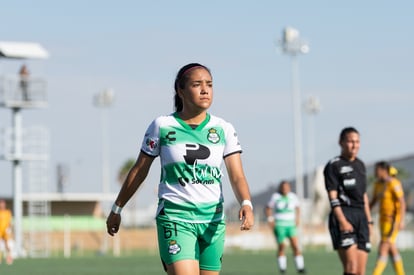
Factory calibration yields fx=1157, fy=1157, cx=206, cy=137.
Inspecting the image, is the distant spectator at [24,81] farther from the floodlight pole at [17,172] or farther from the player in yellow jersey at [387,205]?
the player in yellow jersey at [387,205]

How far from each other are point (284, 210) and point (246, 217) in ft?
61.4

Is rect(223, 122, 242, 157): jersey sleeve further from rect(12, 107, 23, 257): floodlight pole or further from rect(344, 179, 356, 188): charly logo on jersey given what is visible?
rect(12, 107, 23, 257): floodlight pole

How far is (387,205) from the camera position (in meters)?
18.4

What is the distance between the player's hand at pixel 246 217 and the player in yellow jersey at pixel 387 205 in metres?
9.42

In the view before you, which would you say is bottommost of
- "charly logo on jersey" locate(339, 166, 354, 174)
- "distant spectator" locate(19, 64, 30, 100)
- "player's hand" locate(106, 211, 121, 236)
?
"player's hand" locate(106, 211, 121, 236)

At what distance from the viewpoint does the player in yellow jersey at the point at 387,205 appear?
18.1 meters

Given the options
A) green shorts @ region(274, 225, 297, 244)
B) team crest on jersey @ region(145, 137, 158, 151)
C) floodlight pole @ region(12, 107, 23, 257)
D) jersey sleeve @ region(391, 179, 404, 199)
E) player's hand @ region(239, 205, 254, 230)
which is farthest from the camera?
floodlight pole @ region(12, 107, 23, 257)

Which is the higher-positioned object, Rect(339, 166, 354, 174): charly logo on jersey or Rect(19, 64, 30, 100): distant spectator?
Rect(19, 64, 30, 100): distant spectator

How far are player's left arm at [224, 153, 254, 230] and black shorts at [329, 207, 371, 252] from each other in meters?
5.28

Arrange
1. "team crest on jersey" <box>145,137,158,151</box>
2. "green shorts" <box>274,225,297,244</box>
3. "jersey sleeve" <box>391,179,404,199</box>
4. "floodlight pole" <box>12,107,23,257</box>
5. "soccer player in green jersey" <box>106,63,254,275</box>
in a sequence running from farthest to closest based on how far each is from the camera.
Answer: "floodlight pole" <box>12,107,23,257</box>, "green shorts" <box>274,225,297,244</box>, "jersey sleeve" <box>391,179,404,199</box>, "team crest on jersey" <box>145,137,158,151</box>, "soccer player in green jersey" <box>106,63,254,275</box>

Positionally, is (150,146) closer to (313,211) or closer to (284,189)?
(284,189)

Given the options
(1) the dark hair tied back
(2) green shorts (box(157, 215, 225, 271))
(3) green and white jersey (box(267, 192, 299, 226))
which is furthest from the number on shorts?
(3) green and white jersey (box(267, 192, 299, 226))

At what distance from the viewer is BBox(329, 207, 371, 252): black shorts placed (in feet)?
45.1

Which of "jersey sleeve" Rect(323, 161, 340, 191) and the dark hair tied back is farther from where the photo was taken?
"jersey sleeve" Rect(323, 161, 340, 191)
